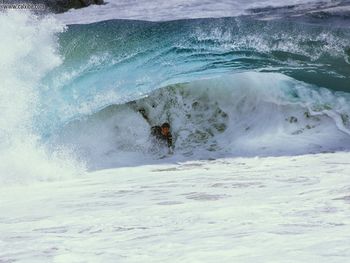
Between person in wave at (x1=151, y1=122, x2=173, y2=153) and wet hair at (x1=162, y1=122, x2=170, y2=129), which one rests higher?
wet hair at (x1=162, y1=122, x2=170, y2=129)

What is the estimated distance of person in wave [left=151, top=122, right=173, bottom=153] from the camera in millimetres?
8195

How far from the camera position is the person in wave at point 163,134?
26.9ft

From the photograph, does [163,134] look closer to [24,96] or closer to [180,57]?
[24,96]

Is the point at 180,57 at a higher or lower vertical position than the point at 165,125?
higher

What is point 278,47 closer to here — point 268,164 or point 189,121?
point 189,121

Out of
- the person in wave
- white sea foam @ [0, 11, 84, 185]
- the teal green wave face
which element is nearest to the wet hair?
the person in wave

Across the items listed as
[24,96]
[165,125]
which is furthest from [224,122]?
[24,96]

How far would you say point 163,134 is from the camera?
8.33 metres

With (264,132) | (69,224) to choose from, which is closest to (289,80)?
(264,132)

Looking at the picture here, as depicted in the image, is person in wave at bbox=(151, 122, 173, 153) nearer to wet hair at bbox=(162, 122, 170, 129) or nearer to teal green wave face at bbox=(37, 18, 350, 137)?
wet hair at bbox=(162, 122, 170, 129)

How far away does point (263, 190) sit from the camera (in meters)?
→ 5.00

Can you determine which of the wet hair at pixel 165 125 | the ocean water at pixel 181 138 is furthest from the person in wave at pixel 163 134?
the ocean water at pixel 181 138

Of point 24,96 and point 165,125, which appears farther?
point 165,125

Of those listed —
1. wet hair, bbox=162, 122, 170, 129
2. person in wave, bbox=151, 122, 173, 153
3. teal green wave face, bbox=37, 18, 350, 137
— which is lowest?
person in wave, bbox=151, 122, 173, 153
